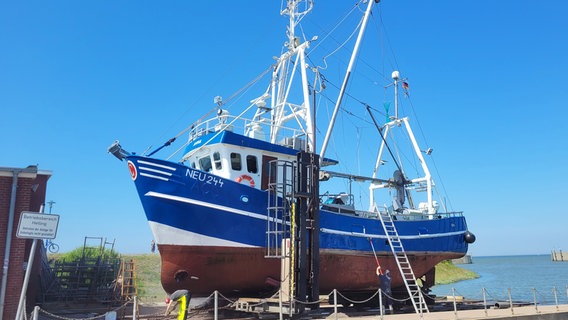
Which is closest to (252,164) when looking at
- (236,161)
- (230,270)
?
(236,161)

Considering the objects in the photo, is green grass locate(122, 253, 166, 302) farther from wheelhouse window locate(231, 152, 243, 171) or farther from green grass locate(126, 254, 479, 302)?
wheelhouse window locate(231, 152, 243, 171)

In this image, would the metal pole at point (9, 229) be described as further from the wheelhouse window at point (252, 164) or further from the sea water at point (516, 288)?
the sea water at point (516, 288)

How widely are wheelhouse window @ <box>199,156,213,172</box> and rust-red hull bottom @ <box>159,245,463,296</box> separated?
3.17m

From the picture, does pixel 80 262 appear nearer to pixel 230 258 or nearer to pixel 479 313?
pixel 230 258

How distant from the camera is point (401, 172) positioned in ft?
68.7

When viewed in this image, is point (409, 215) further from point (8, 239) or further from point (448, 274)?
point (448, 274)

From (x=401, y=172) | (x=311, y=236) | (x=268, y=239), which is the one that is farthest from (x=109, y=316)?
(x=401, y=172)

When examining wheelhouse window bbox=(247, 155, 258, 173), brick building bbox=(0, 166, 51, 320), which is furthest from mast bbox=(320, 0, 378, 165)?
brick building bbox=(0, 166, 51, 320)

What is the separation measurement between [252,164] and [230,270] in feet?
11.6

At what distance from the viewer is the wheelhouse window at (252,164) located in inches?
584

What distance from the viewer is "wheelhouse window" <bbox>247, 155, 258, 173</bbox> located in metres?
14.8

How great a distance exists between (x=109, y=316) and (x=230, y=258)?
3.47 m

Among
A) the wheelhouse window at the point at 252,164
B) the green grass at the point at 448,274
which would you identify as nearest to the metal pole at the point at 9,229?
the wheelhouse window at the point at 252,164

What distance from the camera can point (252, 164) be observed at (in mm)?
14922
